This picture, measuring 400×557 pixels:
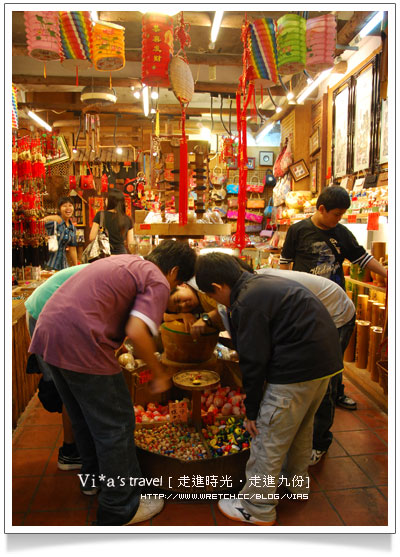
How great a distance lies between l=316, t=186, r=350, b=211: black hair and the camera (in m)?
2.90

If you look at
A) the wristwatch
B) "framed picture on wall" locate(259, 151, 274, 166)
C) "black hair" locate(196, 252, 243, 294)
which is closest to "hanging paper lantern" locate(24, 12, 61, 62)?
"black hair" locate(196, 252, 243, 294)

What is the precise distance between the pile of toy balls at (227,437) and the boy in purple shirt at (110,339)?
61 cm

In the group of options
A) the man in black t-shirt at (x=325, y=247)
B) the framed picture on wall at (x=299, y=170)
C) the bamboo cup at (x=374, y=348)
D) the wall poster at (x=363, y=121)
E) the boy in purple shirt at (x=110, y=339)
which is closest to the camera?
the boy in purple shirt at (x=110, y=339)

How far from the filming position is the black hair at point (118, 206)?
16.4ft

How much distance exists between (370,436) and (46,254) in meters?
3.79

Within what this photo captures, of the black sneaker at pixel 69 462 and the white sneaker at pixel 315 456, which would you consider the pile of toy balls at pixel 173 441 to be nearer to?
the black sneaker at pixel 69 462

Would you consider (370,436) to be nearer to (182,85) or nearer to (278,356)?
(278,356)

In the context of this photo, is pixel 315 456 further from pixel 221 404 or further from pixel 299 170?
pixel 299 170

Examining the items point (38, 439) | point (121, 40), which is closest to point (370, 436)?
point (38, 439)

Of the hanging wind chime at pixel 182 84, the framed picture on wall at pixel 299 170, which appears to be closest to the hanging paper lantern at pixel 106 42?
the hanging wind chime at pixel 182 84

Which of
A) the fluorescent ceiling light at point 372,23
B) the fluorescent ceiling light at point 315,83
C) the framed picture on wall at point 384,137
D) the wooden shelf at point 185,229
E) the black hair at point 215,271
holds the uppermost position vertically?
the fluorescent ceiling light at point 372,23

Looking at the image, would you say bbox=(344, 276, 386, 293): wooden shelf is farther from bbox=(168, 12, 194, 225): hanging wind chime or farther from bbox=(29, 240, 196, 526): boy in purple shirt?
bbox=(29, 240, 196, 526): boy in purple shirt

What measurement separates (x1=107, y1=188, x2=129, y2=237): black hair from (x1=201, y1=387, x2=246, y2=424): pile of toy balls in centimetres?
280

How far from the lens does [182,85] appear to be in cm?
287
